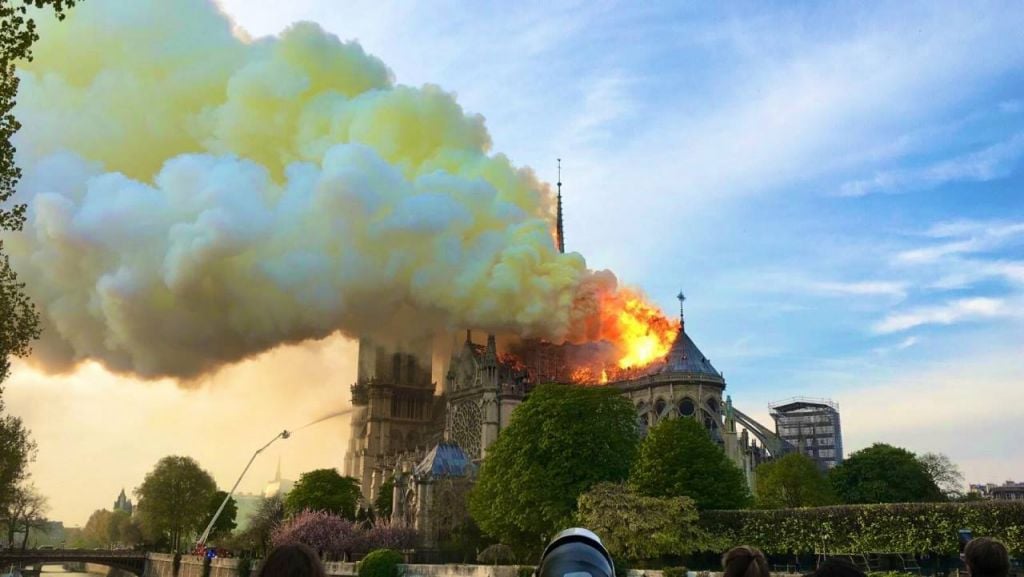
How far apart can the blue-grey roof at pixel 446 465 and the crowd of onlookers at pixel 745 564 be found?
6450cm

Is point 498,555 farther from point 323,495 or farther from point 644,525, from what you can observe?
point 323,495

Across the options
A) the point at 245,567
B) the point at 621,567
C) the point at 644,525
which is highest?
the point at 644,525

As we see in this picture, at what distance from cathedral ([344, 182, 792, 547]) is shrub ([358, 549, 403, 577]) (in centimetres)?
1131

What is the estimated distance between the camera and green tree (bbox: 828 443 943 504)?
63.2 metres

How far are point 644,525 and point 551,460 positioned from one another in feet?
28.0

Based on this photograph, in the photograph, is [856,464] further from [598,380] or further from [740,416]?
[598,380]

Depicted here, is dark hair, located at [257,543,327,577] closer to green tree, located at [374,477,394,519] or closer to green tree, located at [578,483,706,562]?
green tree, located at [578,483,706,562]

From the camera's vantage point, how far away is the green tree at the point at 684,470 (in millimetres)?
49312

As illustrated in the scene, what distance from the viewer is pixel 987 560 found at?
20.4 ft

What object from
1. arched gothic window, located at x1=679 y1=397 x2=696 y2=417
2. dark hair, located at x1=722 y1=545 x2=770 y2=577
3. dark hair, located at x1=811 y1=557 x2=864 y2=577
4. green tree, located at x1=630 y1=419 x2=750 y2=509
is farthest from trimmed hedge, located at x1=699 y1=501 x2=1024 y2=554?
dark hair, located at x1=811 y1=557 x2=864 y2=577

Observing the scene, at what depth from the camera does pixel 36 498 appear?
97.6 m

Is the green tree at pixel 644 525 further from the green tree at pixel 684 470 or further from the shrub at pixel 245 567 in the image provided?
the shrub at pixel 245 567

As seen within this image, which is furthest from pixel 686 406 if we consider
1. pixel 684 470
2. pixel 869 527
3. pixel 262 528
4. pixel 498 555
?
pixel 869 527

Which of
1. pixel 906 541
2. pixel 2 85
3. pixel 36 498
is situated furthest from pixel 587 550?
pixel 36 498
